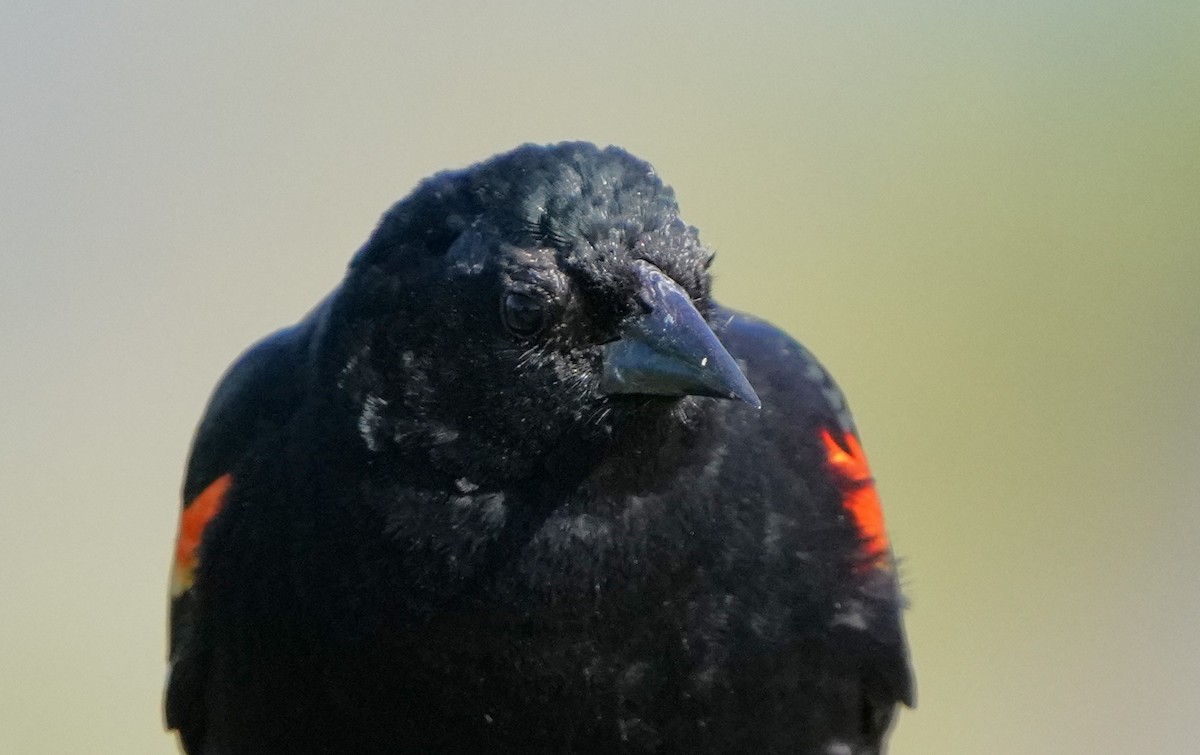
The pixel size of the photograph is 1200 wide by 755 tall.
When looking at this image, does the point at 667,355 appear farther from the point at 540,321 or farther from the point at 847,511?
the point at 847,511

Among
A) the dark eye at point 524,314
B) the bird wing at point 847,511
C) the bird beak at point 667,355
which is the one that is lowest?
the bird wing at point 847,511

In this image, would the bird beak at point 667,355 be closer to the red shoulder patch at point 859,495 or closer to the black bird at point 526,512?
the black bird at point 526,512

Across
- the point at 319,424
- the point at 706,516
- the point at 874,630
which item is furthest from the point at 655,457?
the point at 874,630

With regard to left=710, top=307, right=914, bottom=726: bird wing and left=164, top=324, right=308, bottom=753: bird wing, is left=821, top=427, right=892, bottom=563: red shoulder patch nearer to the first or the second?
left=710, top=307, right=914, bottom=726: bird wing

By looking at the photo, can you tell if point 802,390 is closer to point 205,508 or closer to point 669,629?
point 669,629

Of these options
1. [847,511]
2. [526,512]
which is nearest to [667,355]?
[526,512]

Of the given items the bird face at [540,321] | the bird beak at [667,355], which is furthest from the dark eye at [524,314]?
the bird beak at [667,355]
